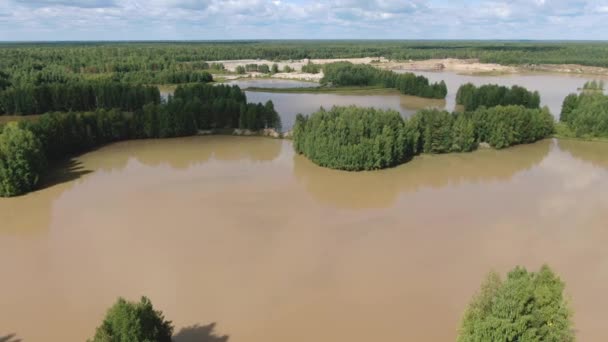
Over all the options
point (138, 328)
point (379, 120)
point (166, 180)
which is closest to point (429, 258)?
point (138, 328)

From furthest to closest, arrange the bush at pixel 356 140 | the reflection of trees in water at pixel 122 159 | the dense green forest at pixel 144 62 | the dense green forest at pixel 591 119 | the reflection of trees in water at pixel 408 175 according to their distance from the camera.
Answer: the dense green forest at pixel 144 62
the dense green forest at pixel 591 119
the bush at pixel 356 140
the reflection of trees in water at pixel 408 175
the reflection of trees in water at pixel 122 159

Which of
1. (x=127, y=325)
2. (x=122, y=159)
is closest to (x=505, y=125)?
(x=122, y=159)

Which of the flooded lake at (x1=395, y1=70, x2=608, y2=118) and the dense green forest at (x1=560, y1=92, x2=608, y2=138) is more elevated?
the flooded lake at (x1=395, y1=70, x2=608, y2=118)

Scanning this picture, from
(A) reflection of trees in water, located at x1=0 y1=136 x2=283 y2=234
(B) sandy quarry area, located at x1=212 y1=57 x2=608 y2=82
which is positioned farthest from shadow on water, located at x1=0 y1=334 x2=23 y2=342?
(B) sandy quarry area, located at x1=212 y1=57 x2=608 y2=82

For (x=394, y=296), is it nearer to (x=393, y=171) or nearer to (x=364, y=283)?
(x=364, y=283)

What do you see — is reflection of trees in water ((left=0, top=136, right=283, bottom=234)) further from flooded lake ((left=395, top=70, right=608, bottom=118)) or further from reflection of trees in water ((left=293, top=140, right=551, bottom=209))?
flooded lake ((left=395, top=70, right=608, bottom=118))

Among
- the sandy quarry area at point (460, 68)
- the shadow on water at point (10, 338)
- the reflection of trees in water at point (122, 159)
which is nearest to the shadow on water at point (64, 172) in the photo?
the reflection of trees in water at point (122, 159)

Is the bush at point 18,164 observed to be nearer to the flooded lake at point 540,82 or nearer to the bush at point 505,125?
the bush at point 505,125
